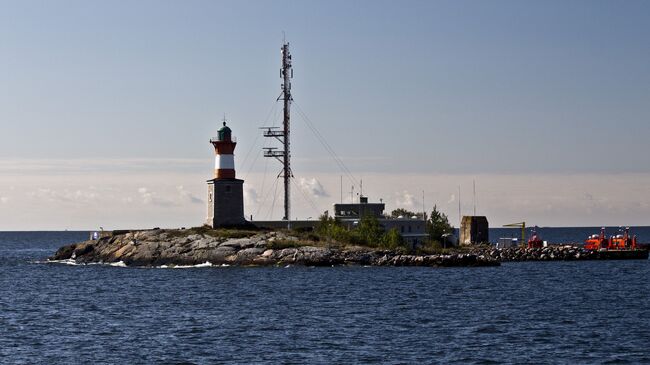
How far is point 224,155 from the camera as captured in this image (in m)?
112

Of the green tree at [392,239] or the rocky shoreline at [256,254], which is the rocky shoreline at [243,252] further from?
the green tree at [392,239]

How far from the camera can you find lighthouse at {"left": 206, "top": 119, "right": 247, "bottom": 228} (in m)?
111

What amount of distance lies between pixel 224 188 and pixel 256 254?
12410mm

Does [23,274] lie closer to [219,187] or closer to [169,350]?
[219,187]

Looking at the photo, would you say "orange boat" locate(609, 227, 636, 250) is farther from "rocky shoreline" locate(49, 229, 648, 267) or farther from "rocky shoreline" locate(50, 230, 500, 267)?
"rocky shoreline" locate(50, 230, 500, 267)

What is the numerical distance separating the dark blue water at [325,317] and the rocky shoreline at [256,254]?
3.47 meters

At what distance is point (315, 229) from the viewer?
11594 cm

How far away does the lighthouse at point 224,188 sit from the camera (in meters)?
111

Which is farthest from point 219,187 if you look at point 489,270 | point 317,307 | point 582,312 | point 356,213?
point 582,312

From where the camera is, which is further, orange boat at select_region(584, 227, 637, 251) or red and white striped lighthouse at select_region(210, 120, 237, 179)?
orange boat at select_region(584, 227, 637, 251)

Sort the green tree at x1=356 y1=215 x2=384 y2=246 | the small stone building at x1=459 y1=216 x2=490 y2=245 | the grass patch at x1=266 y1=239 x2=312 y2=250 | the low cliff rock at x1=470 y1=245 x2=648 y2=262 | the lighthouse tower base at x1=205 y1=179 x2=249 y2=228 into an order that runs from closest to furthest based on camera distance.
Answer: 1. the grass patch at x1=266 y1=239 x2=312 y2=250
2. the green tree at x1=356 y1=215 x2=384 y2=246
3. the lighthouse tower base at x1=205 y1=179 x2=249 y2=228
4. the low cliff rock at x1=470 y1=245 x2=648 y2=262
5. the small stone building at x1=459 y1=216 x2=490 y2=245

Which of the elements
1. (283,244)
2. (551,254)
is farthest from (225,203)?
(551,254)

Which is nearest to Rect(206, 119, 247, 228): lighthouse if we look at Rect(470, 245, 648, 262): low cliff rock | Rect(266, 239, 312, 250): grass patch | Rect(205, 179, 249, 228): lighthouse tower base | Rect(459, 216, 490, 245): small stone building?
Rect(205, 179, 249, 228): lighthouse tower base

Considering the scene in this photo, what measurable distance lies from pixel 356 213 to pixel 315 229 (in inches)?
466
